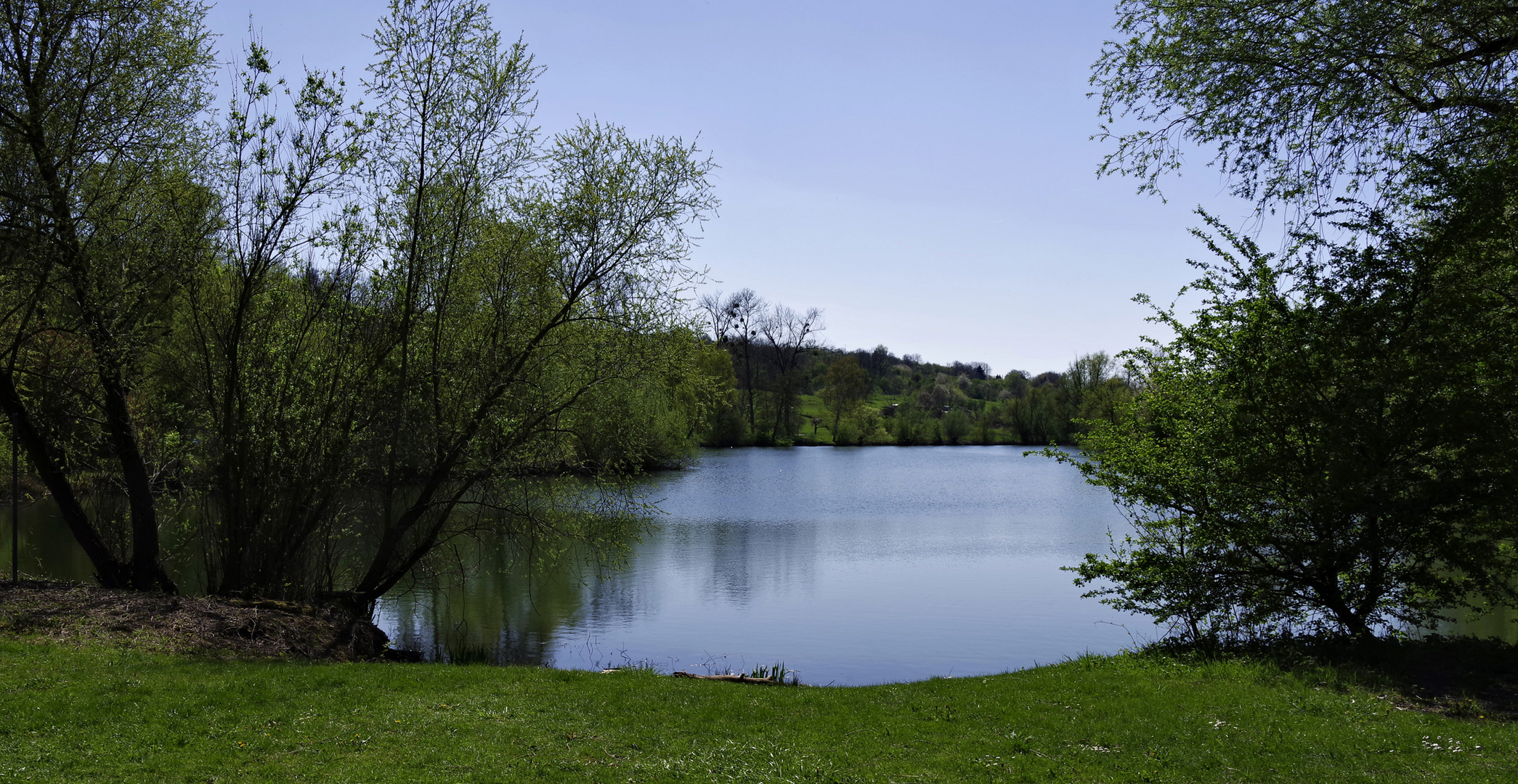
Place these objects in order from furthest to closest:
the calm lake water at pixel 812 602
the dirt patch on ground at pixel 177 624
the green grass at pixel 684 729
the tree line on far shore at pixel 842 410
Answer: the tree line on far shore at pixel 842 410
the calm lake water at pixel 812 602
the dirt patch on ground at pixel 177 624
the green grass at pixel 684 729

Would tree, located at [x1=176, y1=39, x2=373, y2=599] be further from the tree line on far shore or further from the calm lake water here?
the tree line on far shore

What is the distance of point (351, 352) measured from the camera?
42.8 feet

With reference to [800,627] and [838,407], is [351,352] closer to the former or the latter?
[800,627]

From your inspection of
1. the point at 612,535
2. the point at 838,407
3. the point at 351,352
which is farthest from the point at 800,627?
the point at 838,407

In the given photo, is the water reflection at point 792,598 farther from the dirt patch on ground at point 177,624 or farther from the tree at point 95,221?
the tree at point 95,221

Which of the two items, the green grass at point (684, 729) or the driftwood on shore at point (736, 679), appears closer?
the green grass at point (684, 729)

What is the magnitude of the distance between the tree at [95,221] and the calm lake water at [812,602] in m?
5.49

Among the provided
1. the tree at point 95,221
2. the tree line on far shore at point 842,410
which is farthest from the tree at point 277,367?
the tree line on far shore at point 842,410

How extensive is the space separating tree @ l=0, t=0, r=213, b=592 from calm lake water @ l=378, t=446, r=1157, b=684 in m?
5.49

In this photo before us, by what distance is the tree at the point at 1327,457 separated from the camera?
384 inches

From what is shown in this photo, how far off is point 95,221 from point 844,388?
76900mm

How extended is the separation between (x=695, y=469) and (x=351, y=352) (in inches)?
1528

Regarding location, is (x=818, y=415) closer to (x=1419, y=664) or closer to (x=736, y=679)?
(x=736, y=679)

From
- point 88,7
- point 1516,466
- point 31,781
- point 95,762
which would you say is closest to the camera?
point 31,781
